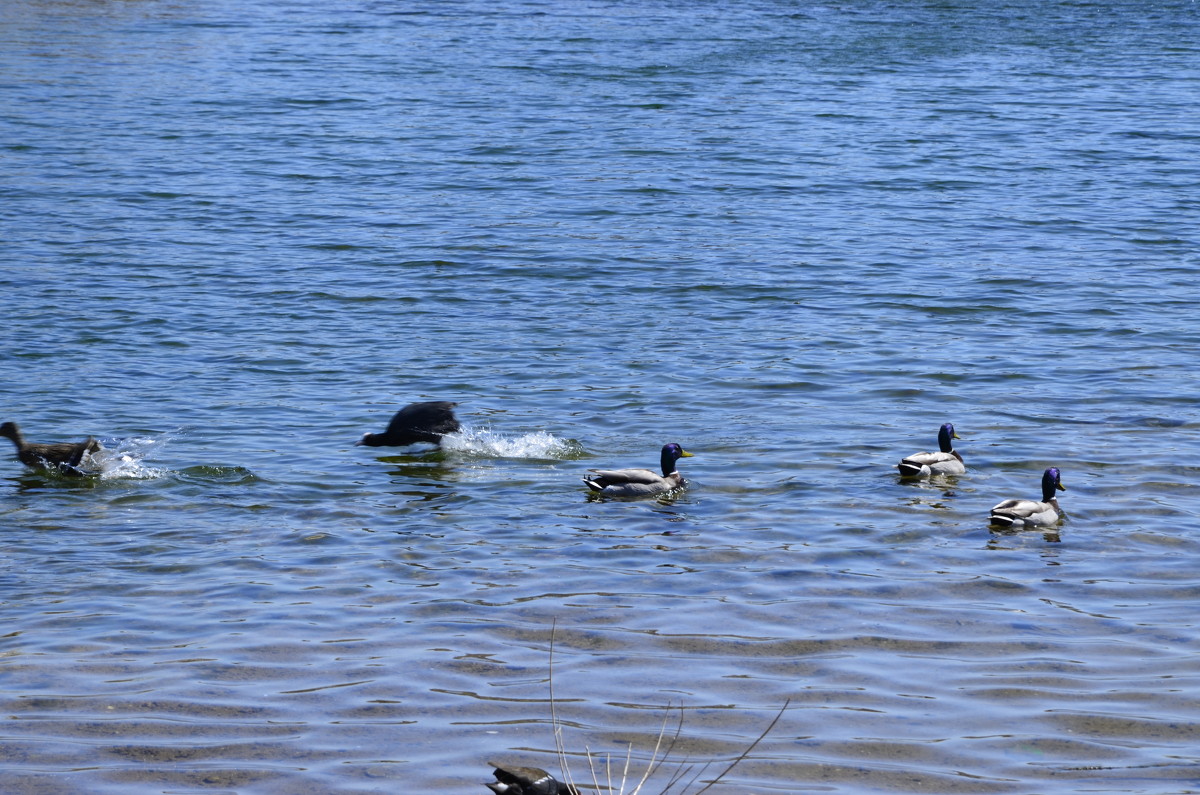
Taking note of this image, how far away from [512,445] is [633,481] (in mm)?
2117

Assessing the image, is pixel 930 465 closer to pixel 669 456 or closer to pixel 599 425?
pixel 669 456

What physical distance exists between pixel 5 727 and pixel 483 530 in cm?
463

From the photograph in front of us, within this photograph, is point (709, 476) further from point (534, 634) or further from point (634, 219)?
point (634, 219)

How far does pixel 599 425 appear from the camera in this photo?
15.0 metres

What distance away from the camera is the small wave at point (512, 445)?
14.1 metres

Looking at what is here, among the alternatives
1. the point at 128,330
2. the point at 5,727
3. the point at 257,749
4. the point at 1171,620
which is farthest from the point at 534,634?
the point at 128,330

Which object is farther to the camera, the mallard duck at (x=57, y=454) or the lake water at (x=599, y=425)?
the mallard duck at (x=57, y=454)

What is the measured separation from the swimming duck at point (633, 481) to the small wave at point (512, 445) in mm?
1011

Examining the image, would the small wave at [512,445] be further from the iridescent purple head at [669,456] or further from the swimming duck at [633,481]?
the iridescent purple head at [669,456]

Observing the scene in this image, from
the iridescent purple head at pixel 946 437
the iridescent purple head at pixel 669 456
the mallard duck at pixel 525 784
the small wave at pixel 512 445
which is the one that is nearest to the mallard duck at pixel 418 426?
the small wave at pixel 512 445

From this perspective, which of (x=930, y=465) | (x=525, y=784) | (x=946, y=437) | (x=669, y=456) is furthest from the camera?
(x=946, y=437)

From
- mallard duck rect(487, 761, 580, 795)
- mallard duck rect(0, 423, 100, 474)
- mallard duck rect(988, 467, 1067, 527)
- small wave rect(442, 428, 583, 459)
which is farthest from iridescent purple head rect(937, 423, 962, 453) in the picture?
mallard duck rect(487, 761, 580, 795)

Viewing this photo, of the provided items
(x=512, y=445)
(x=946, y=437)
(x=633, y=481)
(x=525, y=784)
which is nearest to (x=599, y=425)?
(x=512, y=445)

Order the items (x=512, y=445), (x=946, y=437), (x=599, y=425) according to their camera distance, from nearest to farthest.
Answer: (x=946, y=437), (x=512, y=445), (x=599, y=425)
